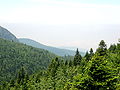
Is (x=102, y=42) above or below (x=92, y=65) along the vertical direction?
above

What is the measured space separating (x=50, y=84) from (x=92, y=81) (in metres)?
46.7

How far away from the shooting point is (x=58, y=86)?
5303cm

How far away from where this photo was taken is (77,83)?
1275cm

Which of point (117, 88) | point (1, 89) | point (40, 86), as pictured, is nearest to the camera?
point (117, 88)

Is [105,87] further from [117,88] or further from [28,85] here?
[28,85]

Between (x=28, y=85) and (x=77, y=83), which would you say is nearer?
(x=77, y=83)

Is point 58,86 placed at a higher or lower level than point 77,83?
lower

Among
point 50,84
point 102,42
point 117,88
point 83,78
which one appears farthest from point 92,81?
point 50,84

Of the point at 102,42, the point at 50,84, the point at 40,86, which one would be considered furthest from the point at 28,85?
the point at 102,42

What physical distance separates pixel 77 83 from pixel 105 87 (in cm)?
147

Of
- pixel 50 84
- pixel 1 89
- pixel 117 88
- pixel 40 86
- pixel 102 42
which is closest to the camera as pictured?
pixel 117 88

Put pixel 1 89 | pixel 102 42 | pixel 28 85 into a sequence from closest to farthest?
pixel 102 42 < pixel 28 85 < pixel 1 89

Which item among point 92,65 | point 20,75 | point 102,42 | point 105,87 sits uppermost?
point 102,42

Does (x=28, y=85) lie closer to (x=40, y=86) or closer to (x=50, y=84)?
(x=40, y=86)
